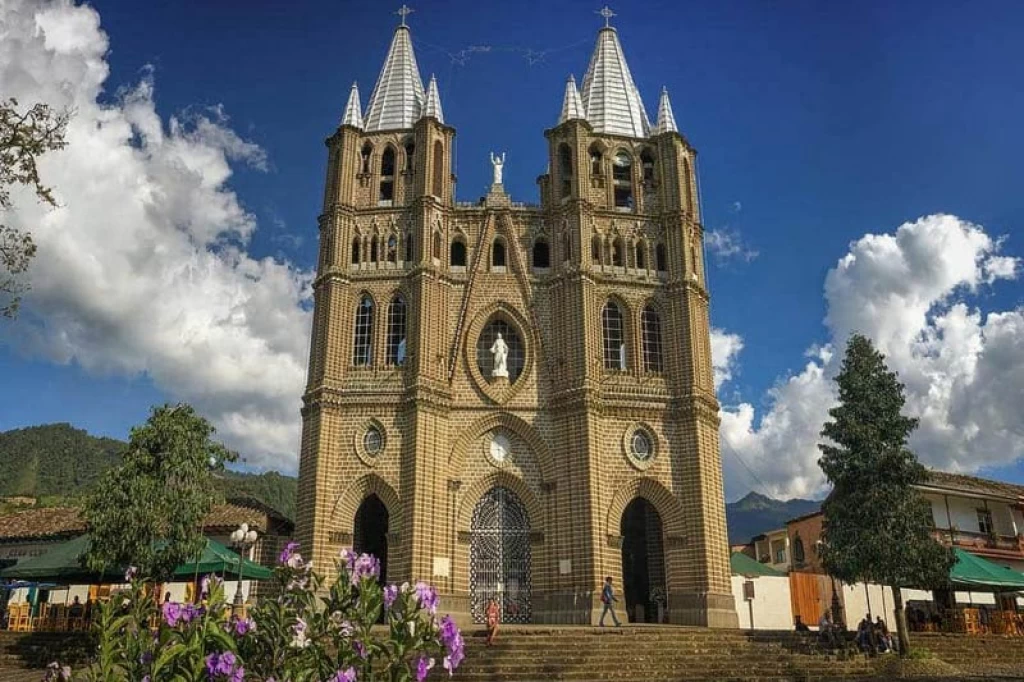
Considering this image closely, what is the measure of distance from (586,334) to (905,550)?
1265 centimetres

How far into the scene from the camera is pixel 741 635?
2466 cm

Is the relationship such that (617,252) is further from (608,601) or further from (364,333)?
(608,601)

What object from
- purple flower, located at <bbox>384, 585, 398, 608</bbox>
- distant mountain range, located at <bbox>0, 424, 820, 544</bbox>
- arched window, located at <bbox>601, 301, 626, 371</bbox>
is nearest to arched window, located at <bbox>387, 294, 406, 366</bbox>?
arched window, located at <bbox>601, 301, 626, 371</bbox>

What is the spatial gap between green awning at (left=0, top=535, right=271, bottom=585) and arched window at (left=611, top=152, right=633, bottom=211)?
2029 centimetres

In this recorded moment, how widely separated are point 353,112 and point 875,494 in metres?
24.7

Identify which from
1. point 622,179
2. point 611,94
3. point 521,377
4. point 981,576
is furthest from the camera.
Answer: point 611,94

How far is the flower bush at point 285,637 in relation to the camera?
636cm

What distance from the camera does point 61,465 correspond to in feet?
299

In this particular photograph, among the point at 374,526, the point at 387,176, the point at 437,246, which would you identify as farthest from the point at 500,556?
the point at 387,176

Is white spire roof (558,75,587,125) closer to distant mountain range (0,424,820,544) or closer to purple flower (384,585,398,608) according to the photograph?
purple flower (384,585,398,608)

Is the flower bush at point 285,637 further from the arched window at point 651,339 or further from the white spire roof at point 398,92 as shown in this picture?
the white spire roof at point 398,92

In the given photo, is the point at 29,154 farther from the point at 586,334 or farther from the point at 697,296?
the point at 697,296

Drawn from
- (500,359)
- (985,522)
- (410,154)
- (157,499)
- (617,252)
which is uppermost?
(410,154)

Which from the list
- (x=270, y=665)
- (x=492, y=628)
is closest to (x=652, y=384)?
(x=492, y=628)
